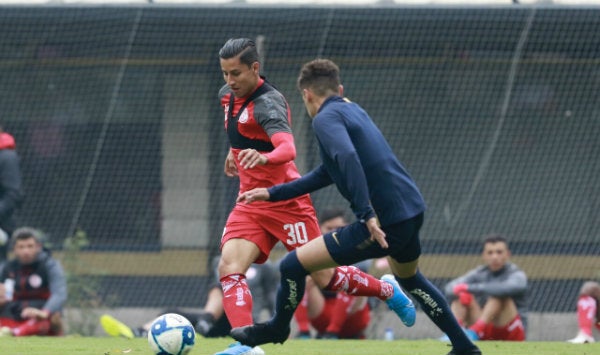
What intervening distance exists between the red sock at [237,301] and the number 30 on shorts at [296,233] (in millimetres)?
458

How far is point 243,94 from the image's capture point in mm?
7707

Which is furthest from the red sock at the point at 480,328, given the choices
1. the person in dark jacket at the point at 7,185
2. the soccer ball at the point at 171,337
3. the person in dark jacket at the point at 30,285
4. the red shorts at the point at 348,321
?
the soccer ball at the point at 171,337

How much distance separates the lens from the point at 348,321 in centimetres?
1218

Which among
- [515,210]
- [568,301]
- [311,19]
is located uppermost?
[311,19]

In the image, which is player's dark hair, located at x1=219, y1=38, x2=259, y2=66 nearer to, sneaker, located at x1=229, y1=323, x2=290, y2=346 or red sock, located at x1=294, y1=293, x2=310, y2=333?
sneaker, located at x1=229, y1=323, x2=290, y2=346

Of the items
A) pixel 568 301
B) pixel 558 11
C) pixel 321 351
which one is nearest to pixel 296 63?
pixel 558 11

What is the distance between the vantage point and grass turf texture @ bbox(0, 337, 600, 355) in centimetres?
849

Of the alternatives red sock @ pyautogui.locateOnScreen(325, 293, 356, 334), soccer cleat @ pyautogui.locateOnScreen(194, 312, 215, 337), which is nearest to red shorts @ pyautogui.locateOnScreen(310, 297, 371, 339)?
red sock @ pyautogui.locateOnScreen(325, 293, 356, 334)

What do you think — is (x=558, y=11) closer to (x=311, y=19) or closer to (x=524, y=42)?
(x=524, y=42)

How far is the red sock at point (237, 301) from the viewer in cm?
728

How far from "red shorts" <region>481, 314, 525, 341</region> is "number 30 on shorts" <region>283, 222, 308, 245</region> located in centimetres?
435

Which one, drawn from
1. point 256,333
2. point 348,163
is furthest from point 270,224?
point 348,163

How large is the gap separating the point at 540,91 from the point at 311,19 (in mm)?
2891

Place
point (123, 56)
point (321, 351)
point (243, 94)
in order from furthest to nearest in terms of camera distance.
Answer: point (123, 56) → point (321, 351) → point (243, 94)
